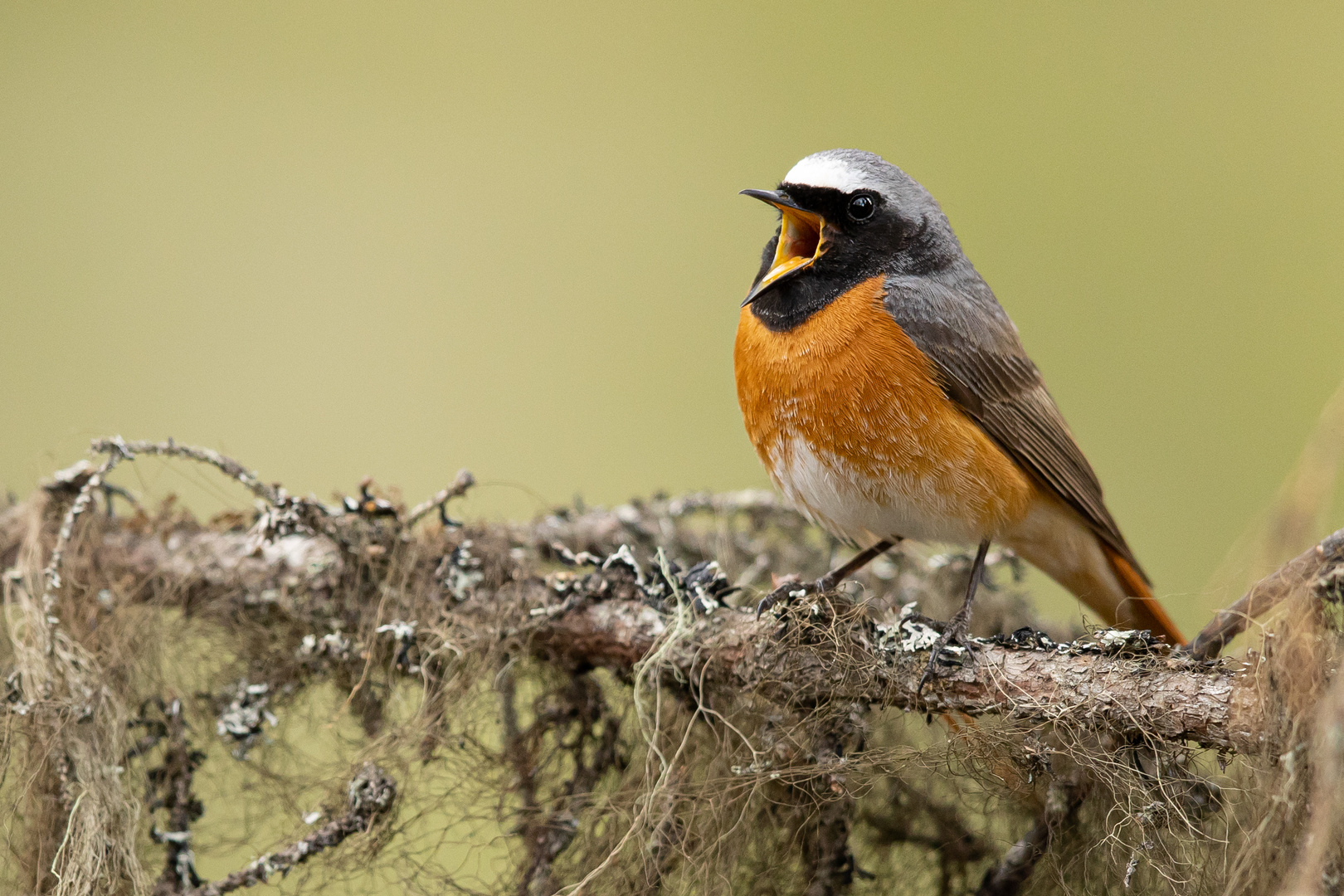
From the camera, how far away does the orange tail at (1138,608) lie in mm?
2266

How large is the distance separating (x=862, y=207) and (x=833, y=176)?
0.09 meters

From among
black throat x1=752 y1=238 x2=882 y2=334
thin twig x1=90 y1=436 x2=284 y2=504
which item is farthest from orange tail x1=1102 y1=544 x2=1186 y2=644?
thin twig x1=90 y1=436 x2=284 y2=504

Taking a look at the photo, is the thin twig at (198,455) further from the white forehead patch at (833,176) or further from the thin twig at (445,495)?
the white forehead patch at (833,176)

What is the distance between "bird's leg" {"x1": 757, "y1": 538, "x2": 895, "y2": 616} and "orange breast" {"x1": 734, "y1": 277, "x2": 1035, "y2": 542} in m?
0.16

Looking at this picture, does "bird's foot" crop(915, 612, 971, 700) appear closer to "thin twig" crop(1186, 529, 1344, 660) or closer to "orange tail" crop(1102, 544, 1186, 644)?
"thin twig" crop(1186, 529, 1344, 660)

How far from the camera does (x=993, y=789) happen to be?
154 centimetres

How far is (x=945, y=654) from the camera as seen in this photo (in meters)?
1.62

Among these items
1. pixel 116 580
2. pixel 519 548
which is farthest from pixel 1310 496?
pixel 116 580

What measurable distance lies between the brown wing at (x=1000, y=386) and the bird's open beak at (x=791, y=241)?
0.69ft

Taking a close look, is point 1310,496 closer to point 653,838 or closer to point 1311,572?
point 1311,572

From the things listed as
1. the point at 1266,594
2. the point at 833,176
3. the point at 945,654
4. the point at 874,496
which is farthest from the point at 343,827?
the point at 833,176

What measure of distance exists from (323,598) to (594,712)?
1.81ft

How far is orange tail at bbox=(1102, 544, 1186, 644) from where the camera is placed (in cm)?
227

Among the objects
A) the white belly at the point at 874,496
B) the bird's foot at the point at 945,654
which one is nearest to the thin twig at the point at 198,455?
the white belly at the point at 874,496
